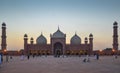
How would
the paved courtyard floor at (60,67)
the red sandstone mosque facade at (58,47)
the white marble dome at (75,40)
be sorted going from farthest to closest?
the white marble dome at (75,40) < the red sandstone mosque facade at (58,47) < the paved courtyard floor at (60,67)

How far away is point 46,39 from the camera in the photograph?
69500 millimetres

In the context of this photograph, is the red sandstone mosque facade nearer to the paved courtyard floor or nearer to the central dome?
the central dome

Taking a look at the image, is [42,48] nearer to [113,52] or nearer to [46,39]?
[46,39]

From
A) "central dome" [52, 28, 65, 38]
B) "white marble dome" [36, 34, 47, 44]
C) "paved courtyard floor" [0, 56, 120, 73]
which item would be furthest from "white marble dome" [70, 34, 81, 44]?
"paved courtyard floor" [0, 56, 120, 73]

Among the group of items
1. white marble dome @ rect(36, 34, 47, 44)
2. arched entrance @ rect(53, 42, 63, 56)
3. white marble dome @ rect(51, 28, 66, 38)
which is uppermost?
white marble dome @ rect(51, 28, 66, 38)

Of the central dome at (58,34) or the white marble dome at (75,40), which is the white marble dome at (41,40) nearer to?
the central dome at (58,34)

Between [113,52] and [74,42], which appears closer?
[113,52]

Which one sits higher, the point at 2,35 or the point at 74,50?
the point at 2,35

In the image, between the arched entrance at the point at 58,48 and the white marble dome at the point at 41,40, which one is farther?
the white marble dome at the point at 41,40

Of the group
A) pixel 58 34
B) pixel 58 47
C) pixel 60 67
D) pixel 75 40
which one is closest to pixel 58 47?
pixel 58 47

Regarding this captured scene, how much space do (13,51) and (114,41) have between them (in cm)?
2701

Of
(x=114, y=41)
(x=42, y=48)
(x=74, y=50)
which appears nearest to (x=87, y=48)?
(x=74, y=50)

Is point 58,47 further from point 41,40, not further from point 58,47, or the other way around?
point 41,40

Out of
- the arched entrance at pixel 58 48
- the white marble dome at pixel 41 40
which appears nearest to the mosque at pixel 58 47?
the arched entrance at pixel 58 48
